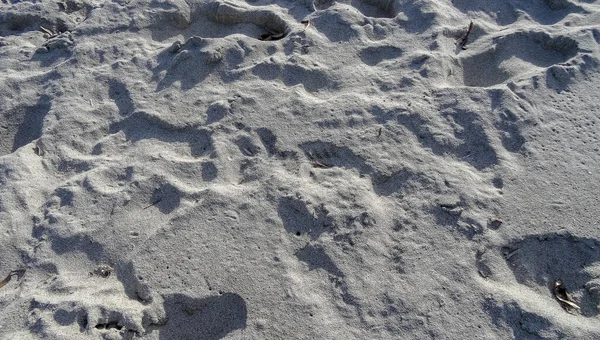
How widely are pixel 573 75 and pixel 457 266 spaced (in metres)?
1.41

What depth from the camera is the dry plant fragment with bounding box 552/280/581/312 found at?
6.01 feet

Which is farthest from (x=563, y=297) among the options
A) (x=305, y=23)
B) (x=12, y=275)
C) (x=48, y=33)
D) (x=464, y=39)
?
(x=48, y=33)

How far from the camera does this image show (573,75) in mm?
2605

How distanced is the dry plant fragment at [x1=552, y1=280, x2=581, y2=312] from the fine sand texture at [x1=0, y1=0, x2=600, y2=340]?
17 mm

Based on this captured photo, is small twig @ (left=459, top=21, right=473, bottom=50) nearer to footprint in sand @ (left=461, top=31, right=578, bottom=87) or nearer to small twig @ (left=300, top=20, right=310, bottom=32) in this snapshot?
footprint in sand @ (left=461, top=31, right=578, bottom=87)

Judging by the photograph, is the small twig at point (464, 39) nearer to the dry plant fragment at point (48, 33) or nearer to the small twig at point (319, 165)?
the small twig at point (319, 165)

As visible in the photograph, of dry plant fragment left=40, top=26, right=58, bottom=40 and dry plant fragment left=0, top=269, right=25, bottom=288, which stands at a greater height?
dry plant fragment left=40, top=26, right=58, bottom=40

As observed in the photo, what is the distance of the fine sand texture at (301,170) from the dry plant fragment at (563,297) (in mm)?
17

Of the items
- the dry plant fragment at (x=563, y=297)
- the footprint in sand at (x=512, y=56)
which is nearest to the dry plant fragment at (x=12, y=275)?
the dry plant fragment at (x=563, y=297)

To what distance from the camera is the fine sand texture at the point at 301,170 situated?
1827 mm

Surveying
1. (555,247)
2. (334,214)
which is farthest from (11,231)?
(555,247)

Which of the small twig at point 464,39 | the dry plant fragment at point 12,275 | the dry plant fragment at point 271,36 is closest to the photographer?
the dry plant fragment at point 12,275

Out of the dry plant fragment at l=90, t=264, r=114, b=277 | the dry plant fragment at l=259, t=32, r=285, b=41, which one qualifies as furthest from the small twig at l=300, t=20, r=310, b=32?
the dry plant fragment at l=90, t=264, r=114, b=277

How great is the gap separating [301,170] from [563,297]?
3.86 feet
